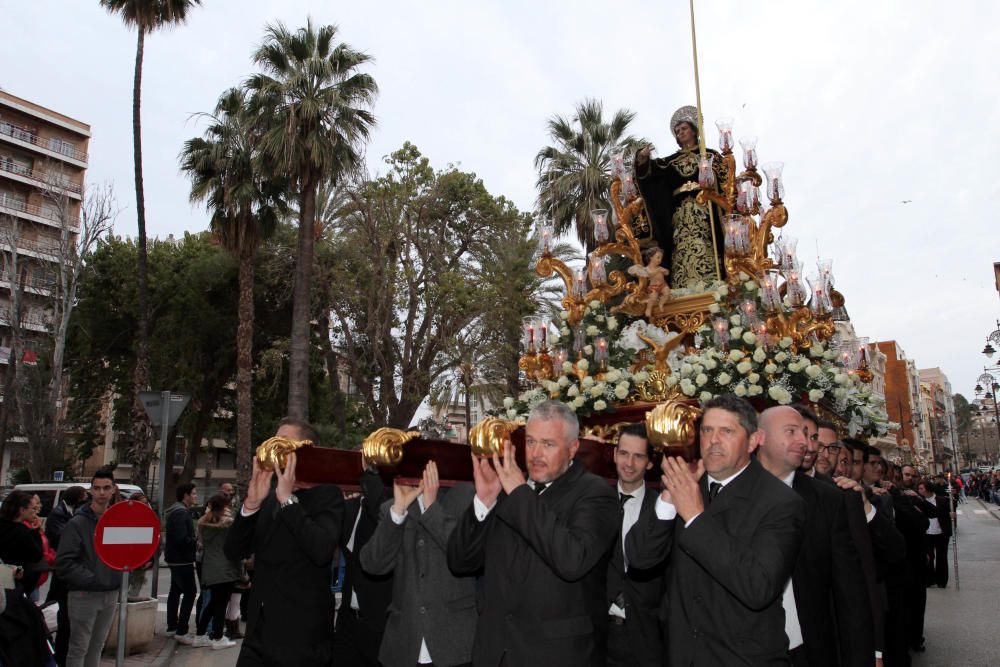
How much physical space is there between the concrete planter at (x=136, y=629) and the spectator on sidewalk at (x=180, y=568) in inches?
23.5

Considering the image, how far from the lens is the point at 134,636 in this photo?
7.88 meters

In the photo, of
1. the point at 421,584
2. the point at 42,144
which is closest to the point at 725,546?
the point at 421,584

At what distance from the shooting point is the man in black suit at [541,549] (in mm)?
2916

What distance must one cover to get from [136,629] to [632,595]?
6.36 m

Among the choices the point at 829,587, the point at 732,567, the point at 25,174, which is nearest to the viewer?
the point at 732,567

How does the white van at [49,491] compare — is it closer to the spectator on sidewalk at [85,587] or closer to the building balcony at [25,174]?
the spectator on sidewalk at [85,587]

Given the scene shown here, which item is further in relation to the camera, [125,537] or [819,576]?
[125,537]

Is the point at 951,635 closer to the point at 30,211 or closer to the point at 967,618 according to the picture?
the point at 967,618

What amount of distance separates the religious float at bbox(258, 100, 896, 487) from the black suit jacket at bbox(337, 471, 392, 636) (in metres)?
2.27

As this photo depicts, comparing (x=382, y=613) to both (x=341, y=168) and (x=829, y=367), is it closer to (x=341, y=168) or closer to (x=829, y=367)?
(x=829, y=367)

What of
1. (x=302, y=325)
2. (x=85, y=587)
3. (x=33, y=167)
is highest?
(x=33, y=167)

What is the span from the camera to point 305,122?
18.6 meters

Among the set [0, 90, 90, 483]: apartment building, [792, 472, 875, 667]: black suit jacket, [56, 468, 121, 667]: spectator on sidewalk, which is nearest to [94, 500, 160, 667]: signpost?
[56, 468, 121, 667]: spectator on sidewalk

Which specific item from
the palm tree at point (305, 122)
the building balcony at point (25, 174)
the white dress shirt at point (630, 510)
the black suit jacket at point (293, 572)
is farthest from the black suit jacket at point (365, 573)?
the building balcony at point (25, 174)
